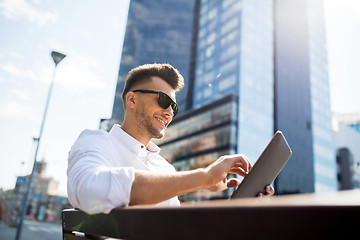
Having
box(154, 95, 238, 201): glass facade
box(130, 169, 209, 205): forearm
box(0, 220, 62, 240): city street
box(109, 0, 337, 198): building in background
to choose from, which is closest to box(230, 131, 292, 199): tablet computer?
box(130, 169, 209, 205): forearm

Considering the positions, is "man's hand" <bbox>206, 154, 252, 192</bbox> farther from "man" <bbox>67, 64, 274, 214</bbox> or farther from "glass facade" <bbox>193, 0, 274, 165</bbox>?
"glass facade" <bbox>193, 0, 274, 165</bbox>

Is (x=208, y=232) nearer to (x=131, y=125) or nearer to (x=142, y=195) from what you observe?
(x=142, y=195)

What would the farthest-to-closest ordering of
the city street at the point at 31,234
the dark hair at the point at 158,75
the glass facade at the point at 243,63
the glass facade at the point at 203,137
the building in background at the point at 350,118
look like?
1. the building in background at the point at 350,118
2. the glass facade at the point at 243,63
3. the glass facade at the point at 203,137
4. the city street at the point at 31,234
5. the dark hair at the point at 158,75

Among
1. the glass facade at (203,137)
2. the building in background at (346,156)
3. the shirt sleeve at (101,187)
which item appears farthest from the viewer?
the building in background at (346,156)

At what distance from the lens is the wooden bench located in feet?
1.22

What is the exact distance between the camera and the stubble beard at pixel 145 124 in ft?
4.44

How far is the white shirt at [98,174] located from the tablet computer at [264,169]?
0.34m

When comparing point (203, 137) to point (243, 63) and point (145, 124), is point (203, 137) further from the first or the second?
point (145, 124)

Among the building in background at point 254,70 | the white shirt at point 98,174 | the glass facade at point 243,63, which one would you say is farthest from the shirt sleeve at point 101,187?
the glass facade at point 243,63

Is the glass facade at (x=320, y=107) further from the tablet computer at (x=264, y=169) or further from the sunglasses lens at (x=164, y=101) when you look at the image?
the tablet computer at (x=264, y=169)

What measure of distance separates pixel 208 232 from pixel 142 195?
366 mm

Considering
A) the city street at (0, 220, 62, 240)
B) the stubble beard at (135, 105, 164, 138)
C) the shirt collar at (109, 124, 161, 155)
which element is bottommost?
the city street at (0, 220, 62, 240)

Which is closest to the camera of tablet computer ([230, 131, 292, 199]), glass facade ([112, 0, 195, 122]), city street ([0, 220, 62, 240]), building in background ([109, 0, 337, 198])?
tablet computer ([230, 131, 292, 199])

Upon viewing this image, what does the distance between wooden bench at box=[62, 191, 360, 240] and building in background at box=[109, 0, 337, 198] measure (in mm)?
36832
